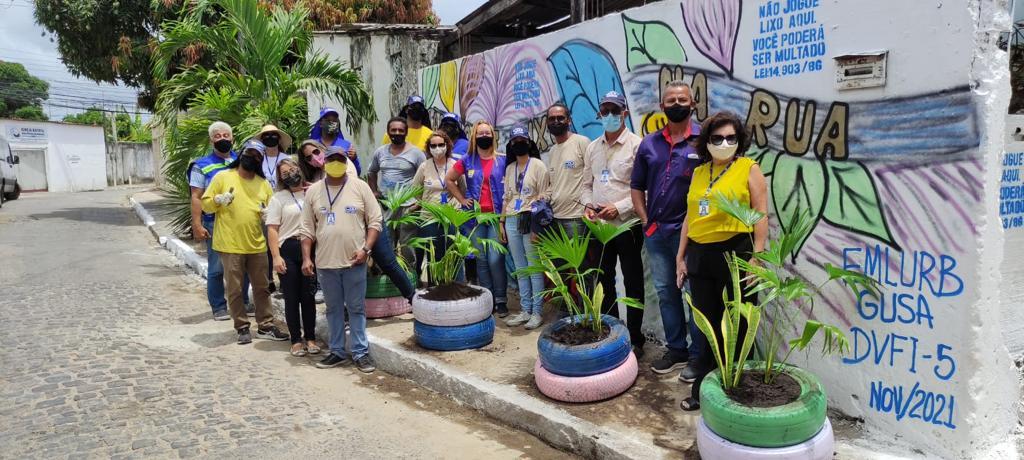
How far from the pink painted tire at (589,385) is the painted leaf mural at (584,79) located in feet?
6.88

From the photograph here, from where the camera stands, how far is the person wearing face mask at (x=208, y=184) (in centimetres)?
634

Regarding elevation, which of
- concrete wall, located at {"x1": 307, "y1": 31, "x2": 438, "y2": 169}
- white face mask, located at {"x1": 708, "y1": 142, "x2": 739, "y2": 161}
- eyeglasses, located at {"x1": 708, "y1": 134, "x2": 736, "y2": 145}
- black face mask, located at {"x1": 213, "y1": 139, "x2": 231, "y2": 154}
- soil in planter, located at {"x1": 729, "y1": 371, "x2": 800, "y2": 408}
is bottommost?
soil in planter, located at {"x1": 729, "y1": 371, "x2": 800, "y2": 408}

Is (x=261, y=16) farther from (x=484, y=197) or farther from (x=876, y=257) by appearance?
(x=876, y=257)

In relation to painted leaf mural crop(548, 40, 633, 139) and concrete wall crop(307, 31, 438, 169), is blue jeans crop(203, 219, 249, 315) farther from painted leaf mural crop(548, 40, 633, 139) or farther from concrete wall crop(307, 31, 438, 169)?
concrete wall crop(307, 31, 438, 169)

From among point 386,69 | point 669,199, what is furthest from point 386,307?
point 386,69

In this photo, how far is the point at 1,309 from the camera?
7.11 metres

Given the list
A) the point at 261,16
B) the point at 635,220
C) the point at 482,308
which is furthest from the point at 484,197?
the point at 261,16

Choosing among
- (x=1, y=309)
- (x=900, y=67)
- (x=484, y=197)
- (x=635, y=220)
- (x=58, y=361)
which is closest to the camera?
(x=900, y=67)

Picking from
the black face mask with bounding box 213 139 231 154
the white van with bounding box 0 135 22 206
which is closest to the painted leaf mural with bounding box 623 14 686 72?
the black face mask with bounding box 213 139 231 154

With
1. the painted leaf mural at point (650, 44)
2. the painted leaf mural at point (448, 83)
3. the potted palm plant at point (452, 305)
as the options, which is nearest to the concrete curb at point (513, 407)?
the potted palm plant at point (452, 305)

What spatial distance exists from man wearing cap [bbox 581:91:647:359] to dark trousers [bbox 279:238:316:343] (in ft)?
8.07

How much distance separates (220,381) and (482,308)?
209 centimetres

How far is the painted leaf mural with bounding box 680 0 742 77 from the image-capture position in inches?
168

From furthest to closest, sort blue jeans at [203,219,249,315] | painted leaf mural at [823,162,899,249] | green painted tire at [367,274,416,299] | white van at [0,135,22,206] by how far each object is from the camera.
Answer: white van at [0,135,22,206]
blue jeans at [203,219,249,315]
green painted tire at [367,274,416,299]
painted leaf mural at [823,162,899,249]
